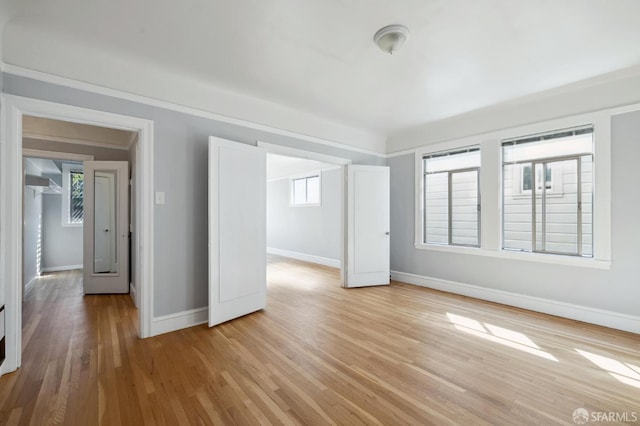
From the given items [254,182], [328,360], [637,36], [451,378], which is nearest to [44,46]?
[254,182]

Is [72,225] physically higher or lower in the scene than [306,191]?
lower

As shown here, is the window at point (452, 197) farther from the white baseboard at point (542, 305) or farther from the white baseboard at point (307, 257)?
the white baseboard at point (307, 257)

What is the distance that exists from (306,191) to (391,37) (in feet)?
17.9

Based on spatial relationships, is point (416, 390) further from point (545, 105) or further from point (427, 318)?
point (545, 105)

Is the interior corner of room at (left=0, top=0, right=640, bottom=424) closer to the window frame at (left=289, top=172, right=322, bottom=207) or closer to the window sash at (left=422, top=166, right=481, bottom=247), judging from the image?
the window sash at (left=422, top=166, right=481, bottom=247)

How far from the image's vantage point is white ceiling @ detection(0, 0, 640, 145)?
6.57ft

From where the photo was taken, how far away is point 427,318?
3.30 metres

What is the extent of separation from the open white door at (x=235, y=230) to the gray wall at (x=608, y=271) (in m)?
2.97

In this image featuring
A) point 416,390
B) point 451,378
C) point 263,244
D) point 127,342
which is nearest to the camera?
point 416,390

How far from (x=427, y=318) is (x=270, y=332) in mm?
1806

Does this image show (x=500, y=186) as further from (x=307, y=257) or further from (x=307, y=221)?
(x=307, y=257)

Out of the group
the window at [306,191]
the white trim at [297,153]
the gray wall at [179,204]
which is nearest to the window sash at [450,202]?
the white trim at [297,153]

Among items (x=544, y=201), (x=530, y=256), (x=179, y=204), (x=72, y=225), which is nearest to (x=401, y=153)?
(x=544, y=201)

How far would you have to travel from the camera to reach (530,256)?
3.61 meters
